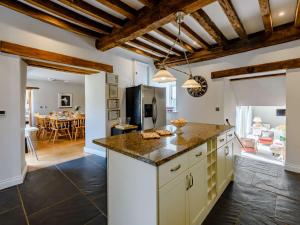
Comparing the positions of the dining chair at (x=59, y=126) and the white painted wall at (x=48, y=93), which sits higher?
the white painted wall at (x=48, y=93)

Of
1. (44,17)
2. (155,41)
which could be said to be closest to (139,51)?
(155,41)

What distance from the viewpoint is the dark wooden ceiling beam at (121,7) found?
91.1 inches

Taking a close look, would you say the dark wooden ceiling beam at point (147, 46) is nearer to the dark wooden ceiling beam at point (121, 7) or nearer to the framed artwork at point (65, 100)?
the dark wooden ceiling beam at point (121, 7)

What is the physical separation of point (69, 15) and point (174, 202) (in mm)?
3154

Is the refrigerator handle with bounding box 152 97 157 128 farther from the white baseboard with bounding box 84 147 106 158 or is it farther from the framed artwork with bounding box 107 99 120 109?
the white baseboard with bounding box 84 147 106 158

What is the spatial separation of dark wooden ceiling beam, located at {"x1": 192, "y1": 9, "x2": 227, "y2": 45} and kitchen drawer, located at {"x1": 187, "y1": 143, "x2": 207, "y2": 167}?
2178 millimetres

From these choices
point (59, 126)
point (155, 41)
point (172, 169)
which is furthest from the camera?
point (59, 126)

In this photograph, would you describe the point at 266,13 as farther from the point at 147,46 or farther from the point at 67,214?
the point at 67,214

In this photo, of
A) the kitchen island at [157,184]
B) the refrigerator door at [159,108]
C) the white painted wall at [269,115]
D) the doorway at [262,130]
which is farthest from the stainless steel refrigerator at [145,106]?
the white painted wall at [269,115]

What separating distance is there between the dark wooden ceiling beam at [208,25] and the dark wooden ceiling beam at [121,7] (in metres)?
1.01

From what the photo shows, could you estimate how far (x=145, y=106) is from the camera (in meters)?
4.16

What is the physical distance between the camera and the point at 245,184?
103 inches

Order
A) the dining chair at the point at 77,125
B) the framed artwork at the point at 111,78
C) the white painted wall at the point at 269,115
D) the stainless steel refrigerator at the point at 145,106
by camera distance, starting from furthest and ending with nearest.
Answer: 1. the white painted wall at the point at 269,115
2. the dining chair at the point at 77,125
3. the stainless steel refrigerator at the point at 145,106
4. the framed artwork at the point at 111,78

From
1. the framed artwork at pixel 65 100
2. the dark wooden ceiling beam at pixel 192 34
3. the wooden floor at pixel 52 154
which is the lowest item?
the wooden floor at pixel 52 154
